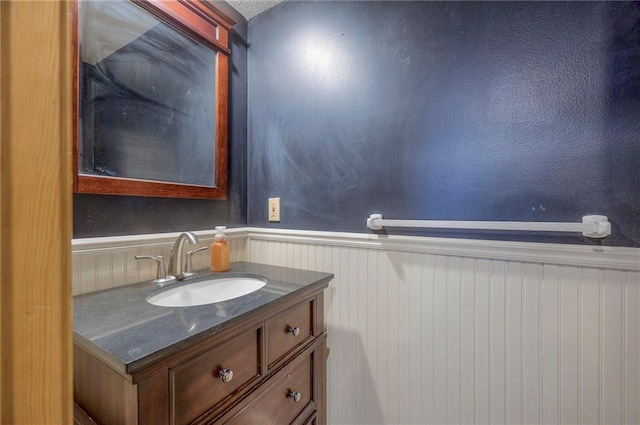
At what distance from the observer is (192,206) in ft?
3.83

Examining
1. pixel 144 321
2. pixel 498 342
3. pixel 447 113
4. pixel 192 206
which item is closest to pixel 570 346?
pixel 498 342

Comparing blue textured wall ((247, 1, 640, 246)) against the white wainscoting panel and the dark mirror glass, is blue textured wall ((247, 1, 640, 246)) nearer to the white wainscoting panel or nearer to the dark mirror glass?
the white wainscoting panel

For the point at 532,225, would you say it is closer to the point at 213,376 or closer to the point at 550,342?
the point at 550,342

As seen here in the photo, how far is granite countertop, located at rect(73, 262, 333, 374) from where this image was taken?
1.70ft

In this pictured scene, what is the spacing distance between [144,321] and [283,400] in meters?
0.47

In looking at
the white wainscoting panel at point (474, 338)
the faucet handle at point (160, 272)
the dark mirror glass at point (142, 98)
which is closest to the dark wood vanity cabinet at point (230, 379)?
the white wainscoting panel at point (474, 338)

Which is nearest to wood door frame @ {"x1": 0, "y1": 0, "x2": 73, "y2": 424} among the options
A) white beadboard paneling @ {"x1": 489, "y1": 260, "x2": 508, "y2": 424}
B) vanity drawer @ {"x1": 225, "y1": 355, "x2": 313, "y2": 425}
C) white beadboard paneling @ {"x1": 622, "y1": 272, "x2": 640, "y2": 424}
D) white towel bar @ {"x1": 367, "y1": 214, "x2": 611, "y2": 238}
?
vanity drawer @ {"x1": 225, "y1": 355, "x2": 313, "y2": 425}

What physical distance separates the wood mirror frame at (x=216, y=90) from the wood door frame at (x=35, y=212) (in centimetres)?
69

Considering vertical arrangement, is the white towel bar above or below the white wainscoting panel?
above

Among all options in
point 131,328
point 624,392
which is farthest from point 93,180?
point 624,392

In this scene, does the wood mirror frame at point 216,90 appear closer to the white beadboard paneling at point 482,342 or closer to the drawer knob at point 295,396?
the drawer knob at point 295,396

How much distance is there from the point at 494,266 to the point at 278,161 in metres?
0.95

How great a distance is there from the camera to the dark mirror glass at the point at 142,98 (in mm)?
871

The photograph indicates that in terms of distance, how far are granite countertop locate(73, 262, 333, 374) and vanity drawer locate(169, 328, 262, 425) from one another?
6cm
